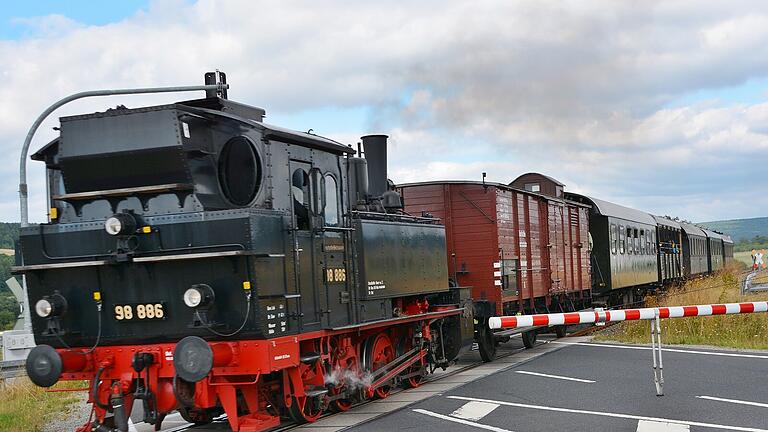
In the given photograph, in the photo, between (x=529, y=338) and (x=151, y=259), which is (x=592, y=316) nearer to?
(x=151, y=259)

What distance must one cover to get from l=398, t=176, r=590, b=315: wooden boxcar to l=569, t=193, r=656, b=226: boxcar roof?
17.9ft

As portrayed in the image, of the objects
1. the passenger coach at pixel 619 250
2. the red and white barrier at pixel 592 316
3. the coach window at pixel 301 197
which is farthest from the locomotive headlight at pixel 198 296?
the passenger coach at pixel 619 250

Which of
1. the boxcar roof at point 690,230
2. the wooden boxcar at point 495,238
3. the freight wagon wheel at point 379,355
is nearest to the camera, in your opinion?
the freight wagon wheel at point 379,355

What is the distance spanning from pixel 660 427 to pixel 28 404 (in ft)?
29.0

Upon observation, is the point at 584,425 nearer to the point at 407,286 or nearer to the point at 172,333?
the point at 407,286

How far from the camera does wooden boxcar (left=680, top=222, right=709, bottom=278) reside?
1446 inches

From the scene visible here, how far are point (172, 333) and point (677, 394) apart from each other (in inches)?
259

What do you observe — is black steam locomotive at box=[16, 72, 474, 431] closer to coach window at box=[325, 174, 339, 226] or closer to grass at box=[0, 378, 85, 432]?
coach window at box=[325, 174, 339, 226]

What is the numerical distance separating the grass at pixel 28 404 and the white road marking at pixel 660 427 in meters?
7.23

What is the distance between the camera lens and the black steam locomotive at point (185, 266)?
25.8ft

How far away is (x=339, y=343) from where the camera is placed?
9898 mm

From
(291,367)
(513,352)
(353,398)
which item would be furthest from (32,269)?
(513,352)

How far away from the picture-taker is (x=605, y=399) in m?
10.3

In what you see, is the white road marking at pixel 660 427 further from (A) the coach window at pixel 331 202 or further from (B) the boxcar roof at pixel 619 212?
(B) the boxcar roof at pixel 619 212
